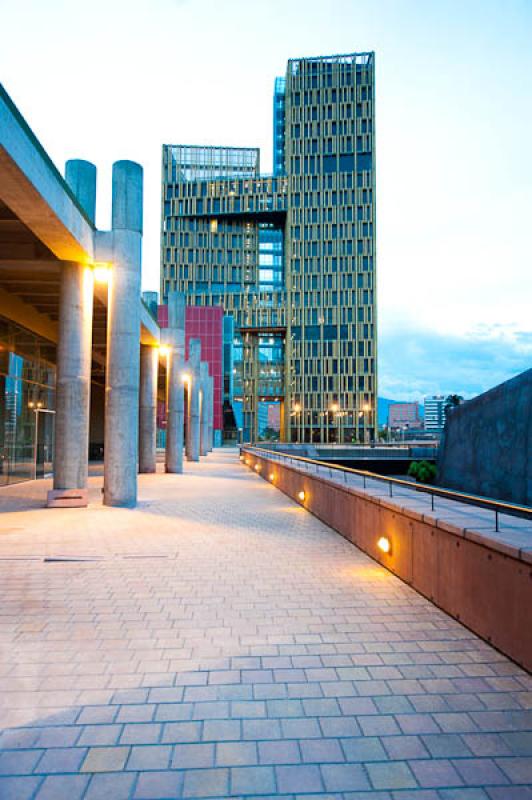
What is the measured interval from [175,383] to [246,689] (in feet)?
82.0

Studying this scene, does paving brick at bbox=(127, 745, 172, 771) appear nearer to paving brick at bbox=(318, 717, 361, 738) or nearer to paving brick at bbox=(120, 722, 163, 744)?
paving brick at bbox=(120, 722, 163, 744)

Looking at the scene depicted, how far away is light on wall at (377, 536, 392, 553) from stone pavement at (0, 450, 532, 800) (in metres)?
0.31

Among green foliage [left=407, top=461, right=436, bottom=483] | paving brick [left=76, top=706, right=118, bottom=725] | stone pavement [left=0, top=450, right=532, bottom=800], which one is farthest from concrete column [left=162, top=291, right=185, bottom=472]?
paving brick [left=76, top=706, right=118, bottom=725]

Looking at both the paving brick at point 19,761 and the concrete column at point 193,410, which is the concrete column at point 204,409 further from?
the paving brick at point 19,761

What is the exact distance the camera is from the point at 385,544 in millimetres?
7469

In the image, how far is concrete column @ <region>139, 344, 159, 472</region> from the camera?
26.0m

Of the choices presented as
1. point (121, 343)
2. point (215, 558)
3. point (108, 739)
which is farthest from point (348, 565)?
point (121, 343)

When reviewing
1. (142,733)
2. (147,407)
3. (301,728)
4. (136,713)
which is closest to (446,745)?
(301,728)

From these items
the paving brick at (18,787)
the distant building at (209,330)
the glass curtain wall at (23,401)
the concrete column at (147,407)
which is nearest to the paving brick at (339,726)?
Answer: the paving brick at (18,787)

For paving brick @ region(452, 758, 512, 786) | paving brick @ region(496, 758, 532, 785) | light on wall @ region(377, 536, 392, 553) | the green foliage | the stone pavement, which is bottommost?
the green foliage

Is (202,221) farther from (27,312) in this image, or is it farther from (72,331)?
(72,331)

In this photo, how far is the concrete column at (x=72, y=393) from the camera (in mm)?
13680

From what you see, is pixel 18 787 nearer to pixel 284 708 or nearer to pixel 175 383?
pixel 284 708

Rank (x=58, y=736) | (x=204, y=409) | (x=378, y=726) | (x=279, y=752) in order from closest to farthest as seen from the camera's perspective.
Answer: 1. (x=279, y=752)
2. (x=58, y=736)
3. (x=378, y=726)
4. (x=204, y=409)
